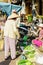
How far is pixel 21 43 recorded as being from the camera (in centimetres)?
1123

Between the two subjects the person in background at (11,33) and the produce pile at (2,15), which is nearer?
the person in background at (11,33)

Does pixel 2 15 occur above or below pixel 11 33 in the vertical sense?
above

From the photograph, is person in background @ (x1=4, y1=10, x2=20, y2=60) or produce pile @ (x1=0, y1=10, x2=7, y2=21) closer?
person in background @ (x1=4, y1=10, x2=20, y2=60)

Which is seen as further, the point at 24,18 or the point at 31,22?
the point at 24,18

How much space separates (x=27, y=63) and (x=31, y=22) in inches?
228

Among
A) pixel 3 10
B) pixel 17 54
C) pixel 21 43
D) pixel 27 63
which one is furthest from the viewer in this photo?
pixel 3 10

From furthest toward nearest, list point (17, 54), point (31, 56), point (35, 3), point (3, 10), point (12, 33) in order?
point (35, 3) < point (3, 10) < point (17, 54) < point (12, 33) < point (31, 56)

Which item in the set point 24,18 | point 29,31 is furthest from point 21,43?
point 24,18

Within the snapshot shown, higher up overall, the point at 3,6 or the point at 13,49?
the point at 3,6

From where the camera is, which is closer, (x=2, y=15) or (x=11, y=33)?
(x=11, y=33)

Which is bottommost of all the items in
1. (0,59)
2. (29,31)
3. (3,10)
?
(0,59)

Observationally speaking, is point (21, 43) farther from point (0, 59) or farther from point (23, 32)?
point (0, 59)

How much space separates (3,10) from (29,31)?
1720 mm

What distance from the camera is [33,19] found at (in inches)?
496
